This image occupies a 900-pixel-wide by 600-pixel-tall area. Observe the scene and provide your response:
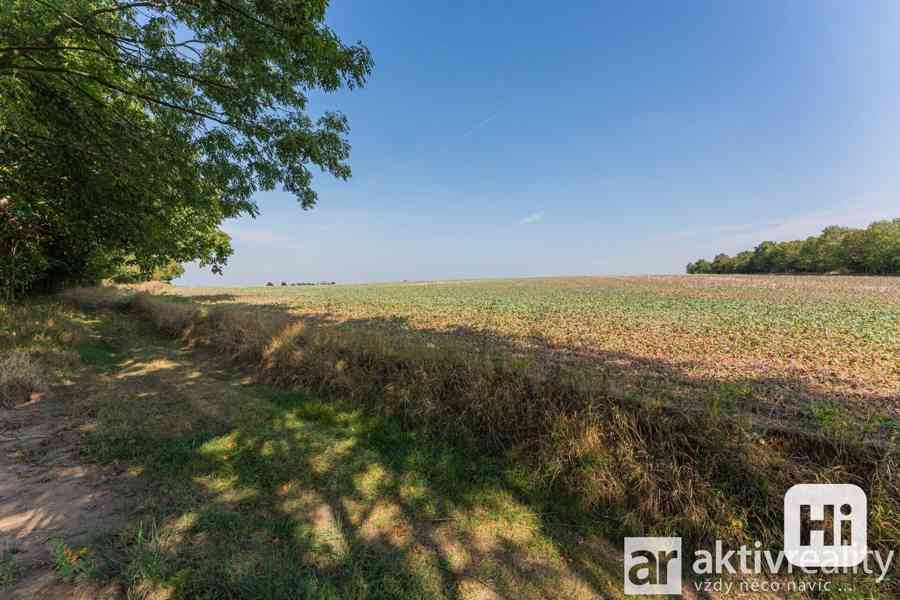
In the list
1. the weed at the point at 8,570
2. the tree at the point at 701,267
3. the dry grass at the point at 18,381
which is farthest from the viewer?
the tree at the point at 701,267

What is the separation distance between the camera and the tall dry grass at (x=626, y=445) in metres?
2.95

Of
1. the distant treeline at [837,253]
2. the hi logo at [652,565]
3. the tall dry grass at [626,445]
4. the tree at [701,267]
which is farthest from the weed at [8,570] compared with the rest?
the tree at [701,267]

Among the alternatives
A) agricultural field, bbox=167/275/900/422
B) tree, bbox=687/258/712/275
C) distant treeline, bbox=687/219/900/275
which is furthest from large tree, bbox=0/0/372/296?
tree, bbox=687/258/712/275

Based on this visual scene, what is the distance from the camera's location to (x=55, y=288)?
51.7 ft

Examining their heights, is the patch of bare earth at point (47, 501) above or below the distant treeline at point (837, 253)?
below

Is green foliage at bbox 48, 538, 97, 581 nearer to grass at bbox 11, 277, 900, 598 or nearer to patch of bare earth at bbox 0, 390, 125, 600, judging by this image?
patch of bare earth at bbox 0, 390, 125, 600

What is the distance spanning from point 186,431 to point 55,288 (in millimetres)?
20357

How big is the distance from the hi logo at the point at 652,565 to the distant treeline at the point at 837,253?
302 feet

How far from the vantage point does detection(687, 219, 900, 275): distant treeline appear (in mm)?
54947

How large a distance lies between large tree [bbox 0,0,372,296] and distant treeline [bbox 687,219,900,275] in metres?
94.7

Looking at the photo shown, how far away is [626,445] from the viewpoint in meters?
3.56

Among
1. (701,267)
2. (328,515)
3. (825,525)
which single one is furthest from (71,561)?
(701,267)

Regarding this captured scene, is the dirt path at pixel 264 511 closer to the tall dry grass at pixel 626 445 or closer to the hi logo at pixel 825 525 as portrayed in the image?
the tall dry grass at pixel 626 445

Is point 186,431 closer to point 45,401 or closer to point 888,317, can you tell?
point 45,401
